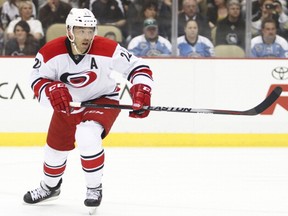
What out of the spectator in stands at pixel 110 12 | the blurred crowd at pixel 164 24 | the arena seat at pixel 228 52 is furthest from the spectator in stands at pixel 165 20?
the arena seat at pixel 228 52

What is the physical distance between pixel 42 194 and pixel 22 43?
2.63 meters

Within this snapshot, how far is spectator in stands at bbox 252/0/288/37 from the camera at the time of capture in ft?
21.9

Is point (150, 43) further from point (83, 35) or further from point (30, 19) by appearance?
point (83, 35)

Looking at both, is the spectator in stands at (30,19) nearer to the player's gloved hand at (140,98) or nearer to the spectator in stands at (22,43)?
the spectator in stands at (22,43)

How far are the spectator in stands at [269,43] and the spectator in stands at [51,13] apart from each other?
1.55 meters

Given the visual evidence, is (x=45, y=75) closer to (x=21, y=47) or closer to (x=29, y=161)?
(x=29, y=161)

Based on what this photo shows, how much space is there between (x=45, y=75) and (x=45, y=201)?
0.68 metres

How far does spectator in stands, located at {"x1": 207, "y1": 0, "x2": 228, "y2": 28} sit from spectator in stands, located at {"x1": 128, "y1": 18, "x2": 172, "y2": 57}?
1.33ft

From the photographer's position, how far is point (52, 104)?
3.65 metres

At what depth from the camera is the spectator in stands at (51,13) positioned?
6.47 meters

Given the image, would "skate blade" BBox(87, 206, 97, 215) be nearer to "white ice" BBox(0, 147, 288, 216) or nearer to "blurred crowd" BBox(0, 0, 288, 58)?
"white ice" BBox(0, 147, 288, 216)

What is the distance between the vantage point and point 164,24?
21.7 ft

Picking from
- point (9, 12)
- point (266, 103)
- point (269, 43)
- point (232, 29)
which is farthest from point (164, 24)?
point (266, 103)

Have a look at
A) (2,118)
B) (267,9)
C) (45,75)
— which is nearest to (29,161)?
(2,118)
